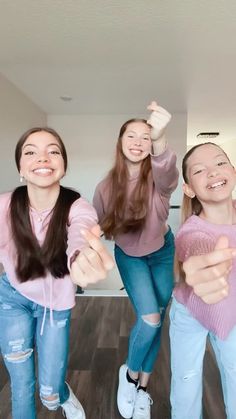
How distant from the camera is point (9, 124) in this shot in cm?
360

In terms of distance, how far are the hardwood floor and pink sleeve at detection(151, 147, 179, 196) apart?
1.11 metres

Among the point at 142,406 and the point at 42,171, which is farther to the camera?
the point at 142,406

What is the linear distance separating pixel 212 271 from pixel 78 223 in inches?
19.5

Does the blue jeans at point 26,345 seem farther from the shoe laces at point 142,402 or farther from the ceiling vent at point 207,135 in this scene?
the ceiling vent at point 207,135

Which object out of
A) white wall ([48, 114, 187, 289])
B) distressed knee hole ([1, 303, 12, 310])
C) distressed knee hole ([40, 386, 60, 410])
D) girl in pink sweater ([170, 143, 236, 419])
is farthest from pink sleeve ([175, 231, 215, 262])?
white wall ([48, 114, 187, 289])

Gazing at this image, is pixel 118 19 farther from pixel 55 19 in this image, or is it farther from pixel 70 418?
pixel 70 418

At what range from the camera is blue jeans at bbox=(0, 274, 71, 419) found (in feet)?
4.11

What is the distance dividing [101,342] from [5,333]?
1216 mm

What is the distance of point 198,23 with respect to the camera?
2.28 meters

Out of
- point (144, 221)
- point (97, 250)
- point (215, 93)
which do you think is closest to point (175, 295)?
point (144, 221)

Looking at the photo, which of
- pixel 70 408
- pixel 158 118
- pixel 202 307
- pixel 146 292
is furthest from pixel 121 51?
pixel 70 408

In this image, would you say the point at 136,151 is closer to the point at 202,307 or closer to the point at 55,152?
the point at 55,152

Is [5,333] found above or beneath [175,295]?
beneath

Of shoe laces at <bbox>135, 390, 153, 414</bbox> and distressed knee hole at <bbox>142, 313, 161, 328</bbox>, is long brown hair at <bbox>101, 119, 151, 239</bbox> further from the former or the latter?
shoe laces at <bbox>135, 390, 153, 414</bbox>
